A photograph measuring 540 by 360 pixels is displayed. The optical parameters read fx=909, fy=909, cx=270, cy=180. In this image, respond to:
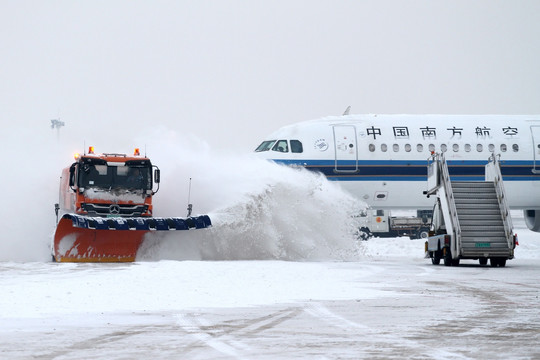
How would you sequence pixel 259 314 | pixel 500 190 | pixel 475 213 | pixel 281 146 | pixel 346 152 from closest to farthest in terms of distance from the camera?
pixel 259 314 → pixel 475 213 → pixel 500 190 → pixel 346 152 → pixel 281 146

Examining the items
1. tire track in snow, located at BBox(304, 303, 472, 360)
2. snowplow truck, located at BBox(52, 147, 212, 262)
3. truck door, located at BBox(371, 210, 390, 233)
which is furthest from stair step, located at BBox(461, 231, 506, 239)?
truck door, located at BBox(371, 210, 390, 233)

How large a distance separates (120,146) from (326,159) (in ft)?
23.1

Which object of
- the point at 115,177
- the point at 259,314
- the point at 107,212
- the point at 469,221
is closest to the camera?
the point at 259,314

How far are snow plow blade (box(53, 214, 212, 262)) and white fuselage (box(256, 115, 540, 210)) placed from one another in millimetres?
8713

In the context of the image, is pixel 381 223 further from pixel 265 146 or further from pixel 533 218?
pixel 265 146

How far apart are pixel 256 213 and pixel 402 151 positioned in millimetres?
7837

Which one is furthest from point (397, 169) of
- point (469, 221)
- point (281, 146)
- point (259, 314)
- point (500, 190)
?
point (259, 314)

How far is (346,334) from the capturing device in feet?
31.1

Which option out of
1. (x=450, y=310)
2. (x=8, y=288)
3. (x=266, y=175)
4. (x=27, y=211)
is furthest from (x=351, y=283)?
(x=27, y=211)

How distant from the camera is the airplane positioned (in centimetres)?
3158

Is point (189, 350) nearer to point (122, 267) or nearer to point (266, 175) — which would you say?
point (122, 267)

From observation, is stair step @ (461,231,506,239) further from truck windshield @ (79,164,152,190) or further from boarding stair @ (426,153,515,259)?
truck windshield @ (79,164,152,190)

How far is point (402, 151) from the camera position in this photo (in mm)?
32062

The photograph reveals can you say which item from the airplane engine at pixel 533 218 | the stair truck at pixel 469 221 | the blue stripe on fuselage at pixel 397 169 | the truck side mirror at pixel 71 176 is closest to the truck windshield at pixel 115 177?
the truck side mirror at pixel 71 176
